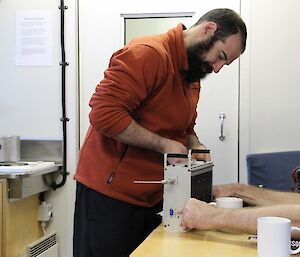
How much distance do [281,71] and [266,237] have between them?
68.4 inches

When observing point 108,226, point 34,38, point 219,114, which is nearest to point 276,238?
point 108,226

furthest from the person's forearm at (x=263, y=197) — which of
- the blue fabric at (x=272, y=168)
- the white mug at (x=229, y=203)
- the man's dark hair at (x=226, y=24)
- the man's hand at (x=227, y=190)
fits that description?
the blue fabric at (x=272, y=168)

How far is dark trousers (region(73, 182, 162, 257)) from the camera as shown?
1853 mm

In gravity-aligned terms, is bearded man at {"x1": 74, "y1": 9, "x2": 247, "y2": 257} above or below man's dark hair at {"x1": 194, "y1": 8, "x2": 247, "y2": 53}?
below

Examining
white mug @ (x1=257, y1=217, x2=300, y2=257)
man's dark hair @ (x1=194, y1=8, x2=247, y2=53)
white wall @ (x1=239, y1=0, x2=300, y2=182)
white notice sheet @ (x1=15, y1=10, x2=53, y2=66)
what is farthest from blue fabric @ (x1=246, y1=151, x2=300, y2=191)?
white mug @ (x1=257, y1=217, x2=300, y2=257)

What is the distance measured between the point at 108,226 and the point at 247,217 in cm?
69

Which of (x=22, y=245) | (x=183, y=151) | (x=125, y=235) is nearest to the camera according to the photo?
(x=183, y=151)

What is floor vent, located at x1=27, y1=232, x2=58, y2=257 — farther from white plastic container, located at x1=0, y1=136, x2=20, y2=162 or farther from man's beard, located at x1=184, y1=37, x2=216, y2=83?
man's beard, located at x1=184, y1=37, x2=216, y2=83

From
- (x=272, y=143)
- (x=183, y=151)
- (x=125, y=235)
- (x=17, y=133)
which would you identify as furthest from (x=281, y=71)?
(x=17, y=133)

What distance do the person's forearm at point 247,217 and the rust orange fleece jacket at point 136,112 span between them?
536 millimetres

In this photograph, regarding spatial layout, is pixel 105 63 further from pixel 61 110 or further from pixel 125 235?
pixel 125 235

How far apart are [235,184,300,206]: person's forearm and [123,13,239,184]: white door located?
38.0 inches

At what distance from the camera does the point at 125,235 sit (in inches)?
73.2

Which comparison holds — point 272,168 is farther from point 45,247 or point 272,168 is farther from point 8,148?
point 8,148
